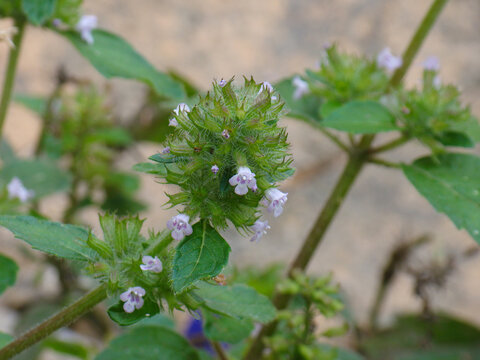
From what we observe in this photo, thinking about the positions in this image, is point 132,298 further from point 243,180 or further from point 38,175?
point 38,175

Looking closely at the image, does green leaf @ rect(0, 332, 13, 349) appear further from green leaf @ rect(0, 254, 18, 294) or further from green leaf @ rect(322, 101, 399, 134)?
green leaf @ rect(322, 101, 399, 134)

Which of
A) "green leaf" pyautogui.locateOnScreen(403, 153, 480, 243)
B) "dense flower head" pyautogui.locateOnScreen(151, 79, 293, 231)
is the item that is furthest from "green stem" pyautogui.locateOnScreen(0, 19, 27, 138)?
"green leaf" pyautogui.locateOnScreen(403, 153, 480, 243)

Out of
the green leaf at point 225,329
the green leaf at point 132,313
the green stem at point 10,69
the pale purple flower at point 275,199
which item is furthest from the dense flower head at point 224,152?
the green stem at point 10,69

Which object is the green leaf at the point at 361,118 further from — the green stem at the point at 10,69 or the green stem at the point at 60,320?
the green stem at the point at 10,69

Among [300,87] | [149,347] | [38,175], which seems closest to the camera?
[149,347]

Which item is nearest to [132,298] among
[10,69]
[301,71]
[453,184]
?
[453,184]

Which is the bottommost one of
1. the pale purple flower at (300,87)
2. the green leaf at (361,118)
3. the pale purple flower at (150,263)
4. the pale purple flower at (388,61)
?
the pale purple flower at (150,263)
